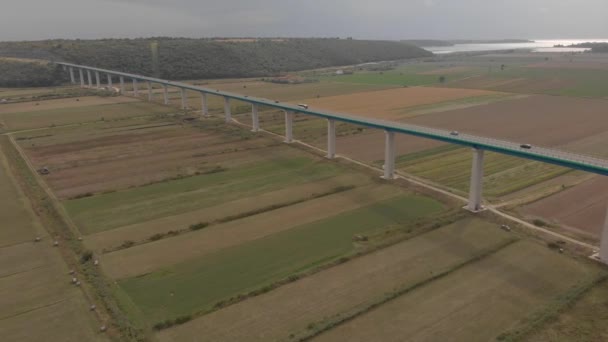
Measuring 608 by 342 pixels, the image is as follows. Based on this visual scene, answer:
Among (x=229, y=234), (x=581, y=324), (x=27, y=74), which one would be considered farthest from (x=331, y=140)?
(x=27, y=74)

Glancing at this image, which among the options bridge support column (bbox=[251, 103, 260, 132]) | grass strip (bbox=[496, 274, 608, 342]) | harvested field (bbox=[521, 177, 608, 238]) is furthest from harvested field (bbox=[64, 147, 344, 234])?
grass strip (bbox=[496, 274, 608, 342])

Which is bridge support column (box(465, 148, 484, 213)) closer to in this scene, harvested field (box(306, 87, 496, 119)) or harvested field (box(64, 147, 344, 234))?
harvested field (box(64, 147, 344, 234))

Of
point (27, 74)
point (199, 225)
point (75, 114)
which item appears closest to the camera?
point (199, 225)

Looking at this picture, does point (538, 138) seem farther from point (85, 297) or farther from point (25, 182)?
point (25, 182)

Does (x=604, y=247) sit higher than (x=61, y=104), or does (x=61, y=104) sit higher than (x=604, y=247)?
(x=61, y=104)

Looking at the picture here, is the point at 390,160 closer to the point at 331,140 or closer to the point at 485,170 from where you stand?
the point at 331,140

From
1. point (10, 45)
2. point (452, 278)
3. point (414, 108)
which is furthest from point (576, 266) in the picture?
point (10, 45)

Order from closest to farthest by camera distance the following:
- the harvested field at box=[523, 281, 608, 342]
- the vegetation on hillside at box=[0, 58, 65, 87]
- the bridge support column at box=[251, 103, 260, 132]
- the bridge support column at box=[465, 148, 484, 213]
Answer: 1. the harvested field at box=[523, 281, 608, 342]
2. the bridge support column at box=[465, 148, 484, 213]
3. the bridge support column at box=[251, 103, 260, 132]
4. the vegetation on hillside at box=[0, 58, 65, 87]

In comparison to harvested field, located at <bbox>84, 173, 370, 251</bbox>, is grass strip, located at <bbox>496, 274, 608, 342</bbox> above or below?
below
